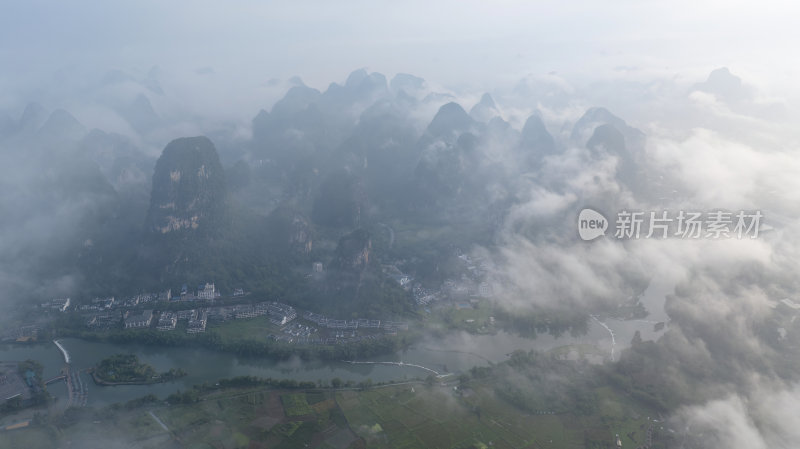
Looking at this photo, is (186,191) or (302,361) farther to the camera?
(186,191)

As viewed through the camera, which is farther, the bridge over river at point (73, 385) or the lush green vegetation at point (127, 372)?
the lush green vegetation at point (127, 372)

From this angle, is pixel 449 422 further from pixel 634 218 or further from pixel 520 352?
pixel 634 218

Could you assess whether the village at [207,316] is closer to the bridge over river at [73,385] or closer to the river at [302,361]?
the river at [302,361]

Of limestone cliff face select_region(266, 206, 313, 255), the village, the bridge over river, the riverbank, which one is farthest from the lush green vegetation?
limestone cliff face select_region(266, 206, 313, 255)

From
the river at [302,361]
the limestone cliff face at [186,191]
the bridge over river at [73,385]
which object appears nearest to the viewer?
the bridge over river at [73,385]

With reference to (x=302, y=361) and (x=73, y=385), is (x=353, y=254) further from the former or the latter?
(x=73, y=385)

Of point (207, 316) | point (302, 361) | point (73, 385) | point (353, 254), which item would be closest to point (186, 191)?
point (207, 316)

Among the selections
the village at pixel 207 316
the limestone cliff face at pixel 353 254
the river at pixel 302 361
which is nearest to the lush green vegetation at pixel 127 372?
the river at pixel 302 361

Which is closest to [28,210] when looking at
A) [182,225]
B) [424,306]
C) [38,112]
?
[182,225]
